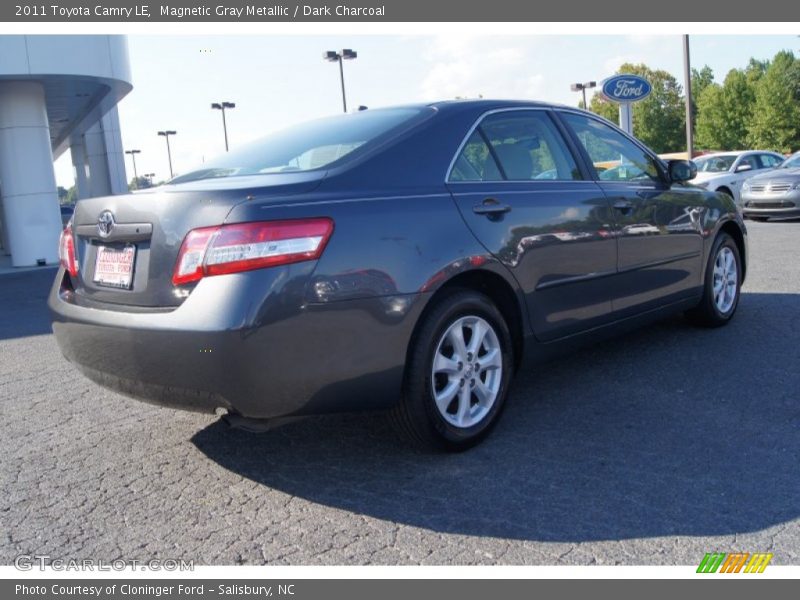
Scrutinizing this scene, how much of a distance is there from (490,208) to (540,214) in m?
0.39

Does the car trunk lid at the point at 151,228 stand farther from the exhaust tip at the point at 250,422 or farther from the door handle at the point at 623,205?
the door handle at the point at 623,205

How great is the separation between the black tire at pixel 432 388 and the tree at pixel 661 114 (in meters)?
79.8

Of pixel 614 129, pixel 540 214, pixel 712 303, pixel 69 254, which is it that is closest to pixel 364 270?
pixel 540 214

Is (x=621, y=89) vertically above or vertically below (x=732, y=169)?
above

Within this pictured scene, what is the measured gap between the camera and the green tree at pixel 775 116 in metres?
59.2

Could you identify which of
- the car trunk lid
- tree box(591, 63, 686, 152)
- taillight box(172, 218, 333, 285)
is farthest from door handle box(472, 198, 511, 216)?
tree box(591, 63, 686, 152)

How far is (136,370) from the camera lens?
3.16 meters

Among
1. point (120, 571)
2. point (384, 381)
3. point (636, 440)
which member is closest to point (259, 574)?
point (120, 571)

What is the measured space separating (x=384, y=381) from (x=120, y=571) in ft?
3.95

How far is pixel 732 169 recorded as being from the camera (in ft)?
58.6

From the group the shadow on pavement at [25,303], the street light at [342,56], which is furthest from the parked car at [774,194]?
the street light at [342,56]

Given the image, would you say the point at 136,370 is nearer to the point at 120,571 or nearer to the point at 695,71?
the point at 120,571

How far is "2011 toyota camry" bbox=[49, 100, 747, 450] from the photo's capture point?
2.96 m

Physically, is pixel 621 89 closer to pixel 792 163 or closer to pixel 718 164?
pixel 718 164
